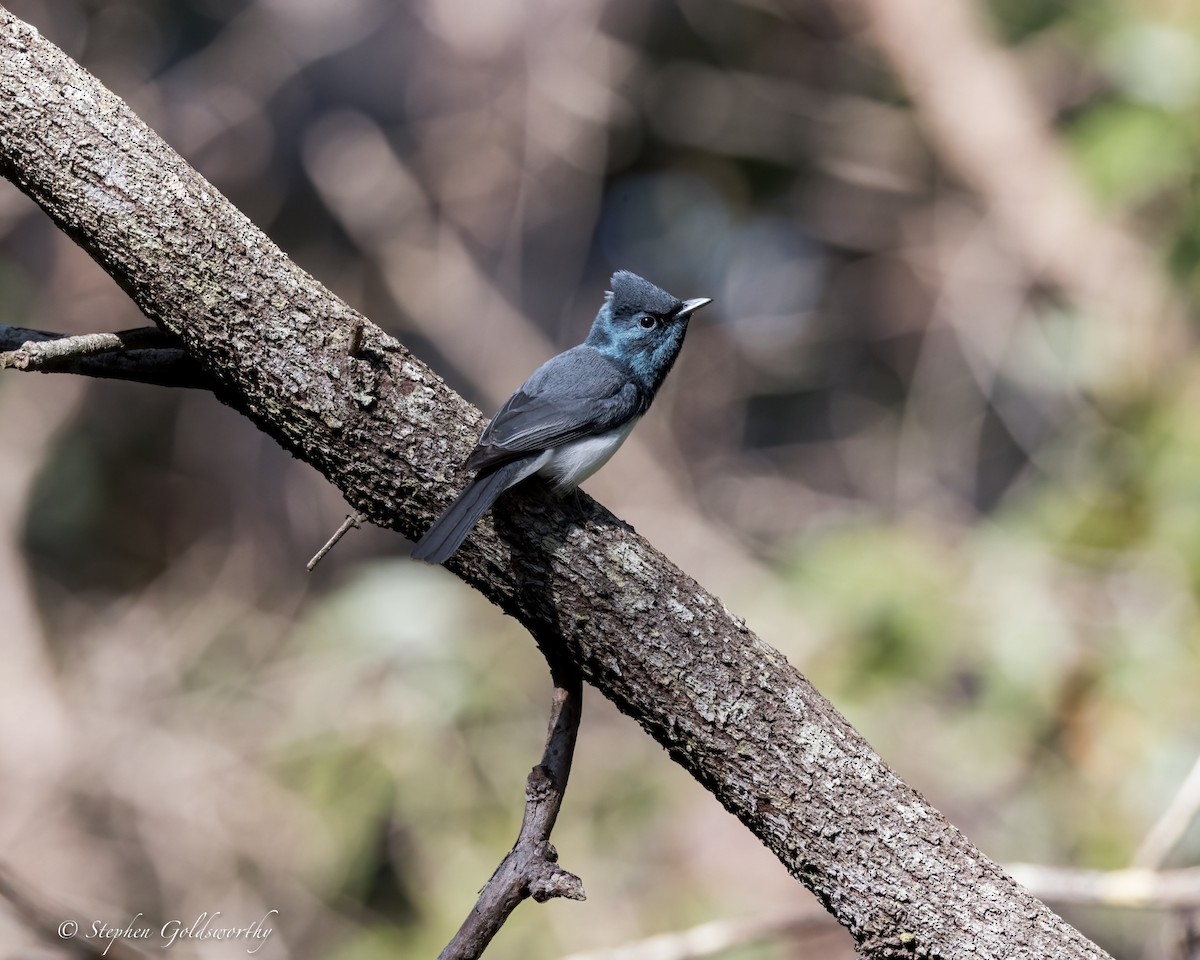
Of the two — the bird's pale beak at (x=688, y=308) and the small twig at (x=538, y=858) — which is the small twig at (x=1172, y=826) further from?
the bird's pale beak at (x=688, y=308)

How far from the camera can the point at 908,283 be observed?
954cm

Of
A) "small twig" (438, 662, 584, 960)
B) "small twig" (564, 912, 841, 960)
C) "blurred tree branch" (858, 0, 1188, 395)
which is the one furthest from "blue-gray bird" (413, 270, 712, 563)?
"blurred tree branch" (858, 0, 1188, 395)

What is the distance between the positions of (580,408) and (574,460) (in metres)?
0.29

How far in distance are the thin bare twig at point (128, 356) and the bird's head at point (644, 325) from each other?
1481 millimetres

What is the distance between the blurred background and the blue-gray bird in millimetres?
1414

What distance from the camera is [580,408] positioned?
3125 mm

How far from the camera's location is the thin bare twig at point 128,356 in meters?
2.19

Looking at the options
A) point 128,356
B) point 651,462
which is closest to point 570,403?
point 128,356

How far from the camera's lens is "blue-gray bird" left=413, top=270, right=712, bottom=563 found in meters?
2.31

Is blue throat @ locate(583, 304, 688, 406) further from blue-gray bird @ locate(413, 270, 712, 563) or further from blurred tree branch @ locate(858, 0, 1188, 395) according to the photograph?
blurred tree branch @ locate(858, 0, 1188, 395)

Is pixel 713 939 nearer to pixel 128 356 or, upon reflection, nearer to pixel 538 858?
pixel 538 858

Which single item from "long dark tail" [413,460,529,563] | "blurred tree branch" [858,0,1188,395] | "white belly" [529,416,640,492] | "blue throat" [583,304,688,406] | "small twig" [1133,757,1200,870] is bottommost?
"long dark tail" [413,460,529,563]

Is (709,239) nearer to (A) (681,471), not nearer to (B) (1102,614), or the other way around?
(A) (681,471)

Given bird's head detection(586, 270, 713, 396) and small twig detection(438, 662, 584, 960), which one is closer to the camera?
small twig detection(438, 662, 584, 960)
